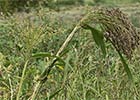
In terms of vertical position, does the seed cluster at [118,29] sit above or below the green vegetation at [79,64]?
above

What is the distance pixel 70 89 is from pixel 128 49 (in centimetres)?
88

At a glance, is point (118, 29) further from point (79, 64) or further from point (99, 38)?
point (79, 64)

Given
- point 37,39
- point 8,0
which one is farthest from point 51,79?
point 8,0

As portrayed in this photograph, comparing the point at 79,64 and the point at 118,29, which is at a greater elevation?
the point at 118,29

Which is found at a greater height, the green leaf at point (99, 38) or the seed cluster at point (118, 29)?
the seed cluster at point (118, 29)

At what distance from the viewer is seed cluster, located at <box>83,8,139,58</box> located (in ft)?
4.90

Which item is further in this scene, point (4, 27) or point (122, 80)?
point (4, 27)

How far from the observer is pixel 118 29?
150 cm

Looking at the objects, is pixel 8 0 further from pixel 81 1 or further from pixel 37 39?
pixel 37 39

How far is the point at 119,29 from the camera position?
150cm

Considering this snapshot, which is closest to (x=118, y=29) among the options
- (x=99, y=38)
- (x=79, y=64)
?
(x=99, y=38)

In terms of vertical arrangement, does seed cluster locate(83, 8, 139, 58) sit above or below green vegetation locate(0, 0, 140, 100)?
above

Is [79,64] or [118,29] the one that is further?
[79,64]

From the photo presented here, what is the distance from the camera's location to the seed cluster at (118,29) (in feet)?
4.90
